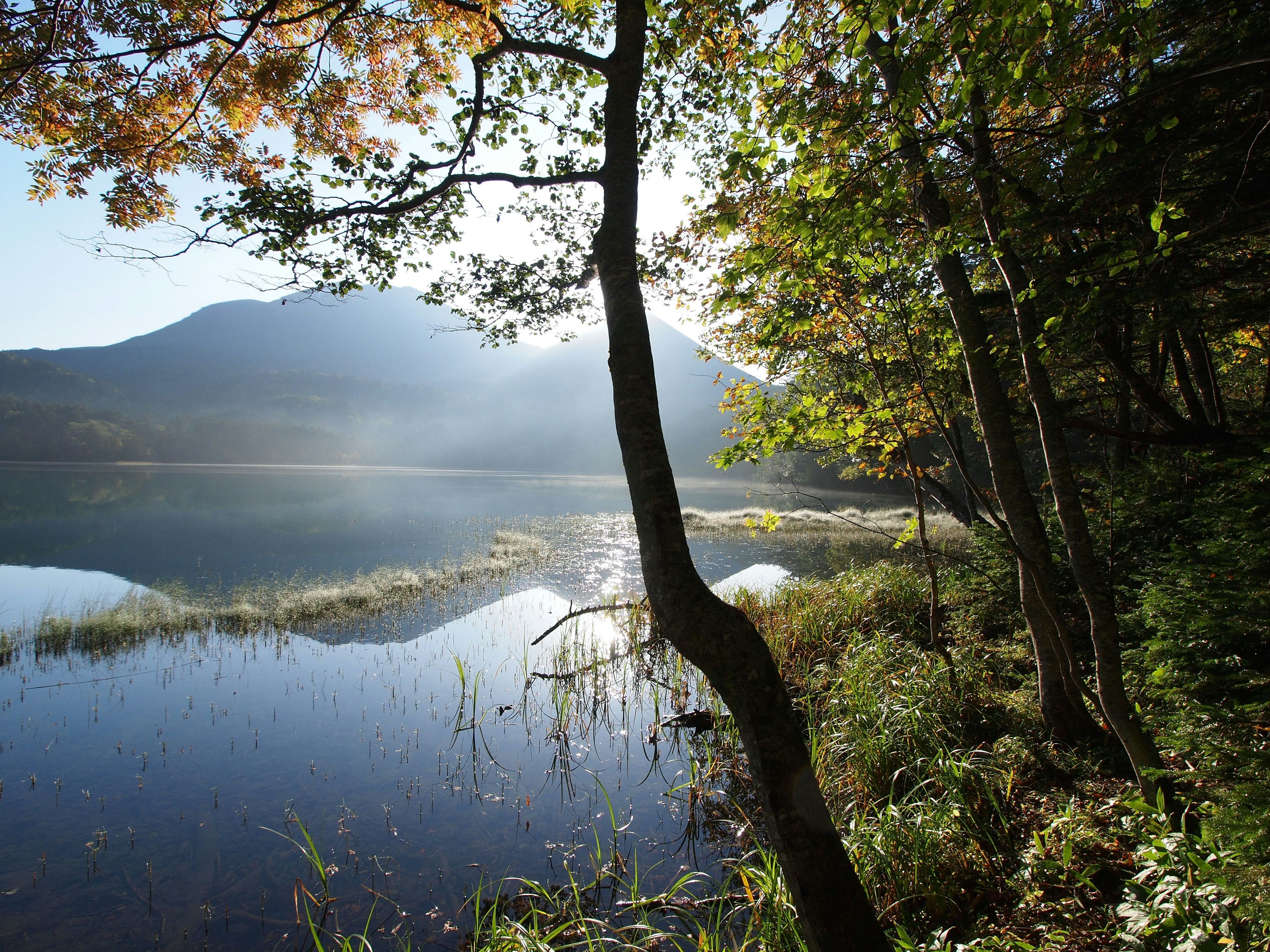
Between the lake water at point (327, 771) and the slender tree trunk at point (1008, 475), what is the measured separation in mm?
3180

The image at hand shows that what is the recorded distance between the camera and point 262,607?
40.3ft

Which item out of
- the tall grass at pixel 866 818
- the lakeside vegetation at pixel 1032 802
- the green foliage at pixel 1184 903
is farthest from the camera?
the tall grass at pixel 866 818

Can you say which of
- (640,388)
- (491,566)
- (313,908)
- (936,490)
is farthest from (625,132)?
(491,566)

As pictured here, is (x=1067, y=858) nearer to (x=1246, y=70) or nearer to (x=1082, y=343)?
(x=1082, y=343)

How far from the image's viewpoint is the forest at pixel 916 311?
2270 mm

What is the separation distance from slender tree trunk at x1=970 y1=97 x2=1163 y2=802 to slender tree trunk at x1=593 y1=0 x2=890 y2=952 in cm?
215

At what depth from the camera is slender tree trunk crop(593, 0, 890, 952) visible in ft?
6.40

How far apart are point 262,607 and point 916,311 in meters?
→ 14.4

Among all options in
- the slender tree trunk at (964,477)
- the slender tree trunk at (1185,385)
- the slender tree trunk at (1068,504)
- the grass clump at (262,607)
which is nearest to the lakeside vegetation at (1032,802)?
the slender tree trunk at (1068,504)

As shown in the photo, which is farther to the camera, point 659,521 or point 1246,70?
point 1246,70

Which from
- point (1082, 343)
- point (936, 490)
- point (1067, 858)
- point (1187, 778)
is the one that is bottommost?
point (1067, 858)

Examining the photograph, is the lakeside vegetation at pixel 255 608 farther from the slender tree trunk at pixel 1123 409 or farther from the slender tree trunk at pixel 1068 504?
the slender tree trunk at pixel 1123 409

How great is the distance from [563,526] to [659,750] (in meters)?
21.3

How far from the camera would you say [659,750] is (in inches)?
241
